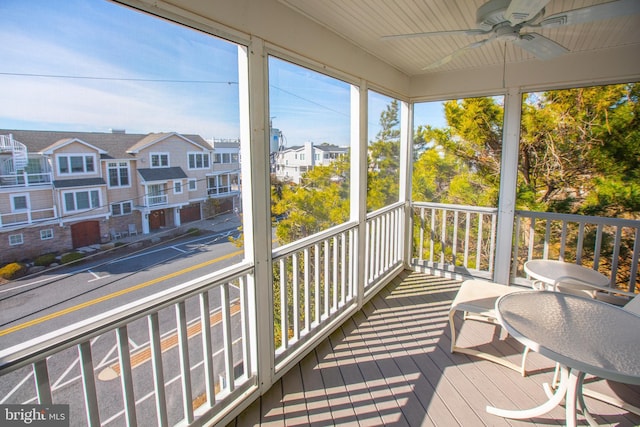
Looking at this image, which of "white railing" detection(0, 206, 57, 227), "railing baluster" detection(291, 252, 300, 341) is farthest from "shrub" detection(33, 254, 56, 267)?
"railing baluster" detection(291, 252, 300, 341)

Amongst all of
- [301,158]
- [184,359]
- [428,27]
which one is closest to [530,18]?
[428,27]

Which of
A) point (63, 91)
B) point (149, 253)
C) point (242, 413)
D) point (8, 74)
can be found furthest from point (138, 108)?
point (242, 413)

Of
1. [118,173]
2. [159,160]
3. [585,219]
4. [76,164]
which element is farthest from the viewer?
[585,219]

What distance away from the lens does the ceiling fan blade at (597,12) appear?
150 centimetres

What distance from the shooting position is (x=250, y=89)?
1938 millimetres

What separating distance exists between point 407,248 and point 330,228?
6.36ft

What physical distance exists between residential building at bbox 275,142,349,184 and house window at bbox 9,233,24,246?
55.2 inches

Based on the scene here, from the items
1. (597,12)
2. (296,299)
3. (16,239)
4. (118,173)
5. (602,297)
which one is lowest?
(602,297)

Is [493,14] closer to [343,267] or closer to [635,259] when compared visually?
[343,267]

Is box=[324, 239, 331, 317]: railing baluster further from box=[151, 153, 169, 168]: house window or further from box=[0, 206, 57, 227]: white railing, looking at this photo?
box=[0, 206, 57, 227]: white railing

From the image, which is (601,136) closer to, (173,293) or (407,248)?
(407,248)

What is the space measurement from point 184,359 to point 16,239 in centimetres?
99

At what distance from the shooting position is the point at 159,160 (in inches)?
58.8

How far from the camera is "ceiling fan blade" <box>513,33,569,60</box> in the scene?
2018mm
